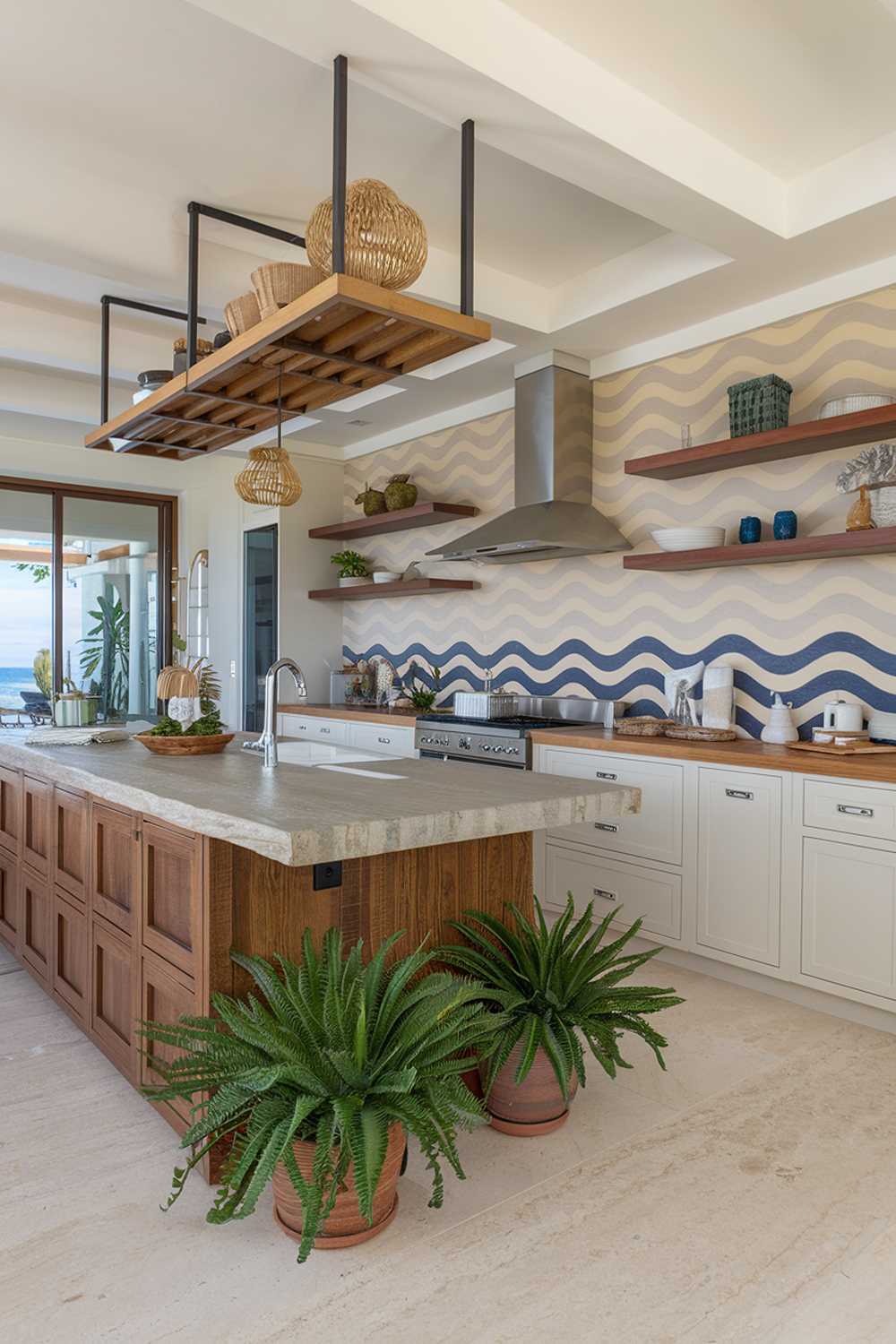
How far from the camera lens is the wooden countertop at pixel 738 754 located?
2926 millimetres

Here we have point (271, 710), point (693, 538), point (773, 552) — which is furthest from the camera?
point (693, 538)

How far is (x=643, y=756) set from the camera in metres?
3.62

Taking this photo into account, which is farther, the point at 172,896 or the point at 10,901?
the point at 10,901

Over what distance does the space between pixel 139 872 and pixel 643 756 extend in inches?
79.4

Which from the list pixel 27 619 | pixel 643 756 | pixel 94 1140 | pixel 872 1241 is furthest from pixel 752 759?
pixel 27 619

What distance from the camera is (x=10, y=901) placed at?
356 cm

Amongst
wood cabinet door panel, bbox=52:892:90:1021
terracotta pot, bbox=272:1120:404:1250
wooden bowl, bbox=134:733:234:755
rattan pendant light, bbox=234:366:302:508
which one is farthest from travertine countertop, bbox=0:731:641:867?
rattan pendant light, bbox=234:366:302:508

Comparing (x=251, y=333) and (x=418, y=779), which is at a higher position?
(x=251, y=333)

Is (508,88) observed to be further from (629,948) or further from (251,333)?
(629,948)

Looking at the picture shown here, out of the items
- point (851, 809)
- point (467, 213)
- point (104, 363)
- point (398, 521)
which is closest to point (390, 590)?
point (398, 521)

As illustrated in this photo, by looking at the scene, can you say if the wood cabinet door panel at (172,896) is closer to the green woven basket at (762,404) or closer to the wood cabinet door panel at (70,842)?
the wood cabinet door panel at (70,842)

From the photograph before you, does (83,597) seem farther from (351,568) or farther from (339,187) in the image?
(339,187)

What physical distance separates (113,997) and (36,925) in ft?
2.77

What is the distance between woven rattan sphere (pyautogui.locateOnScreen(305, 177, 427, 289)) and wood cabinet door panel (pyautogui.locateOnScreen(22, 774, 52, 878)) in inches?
76.7
